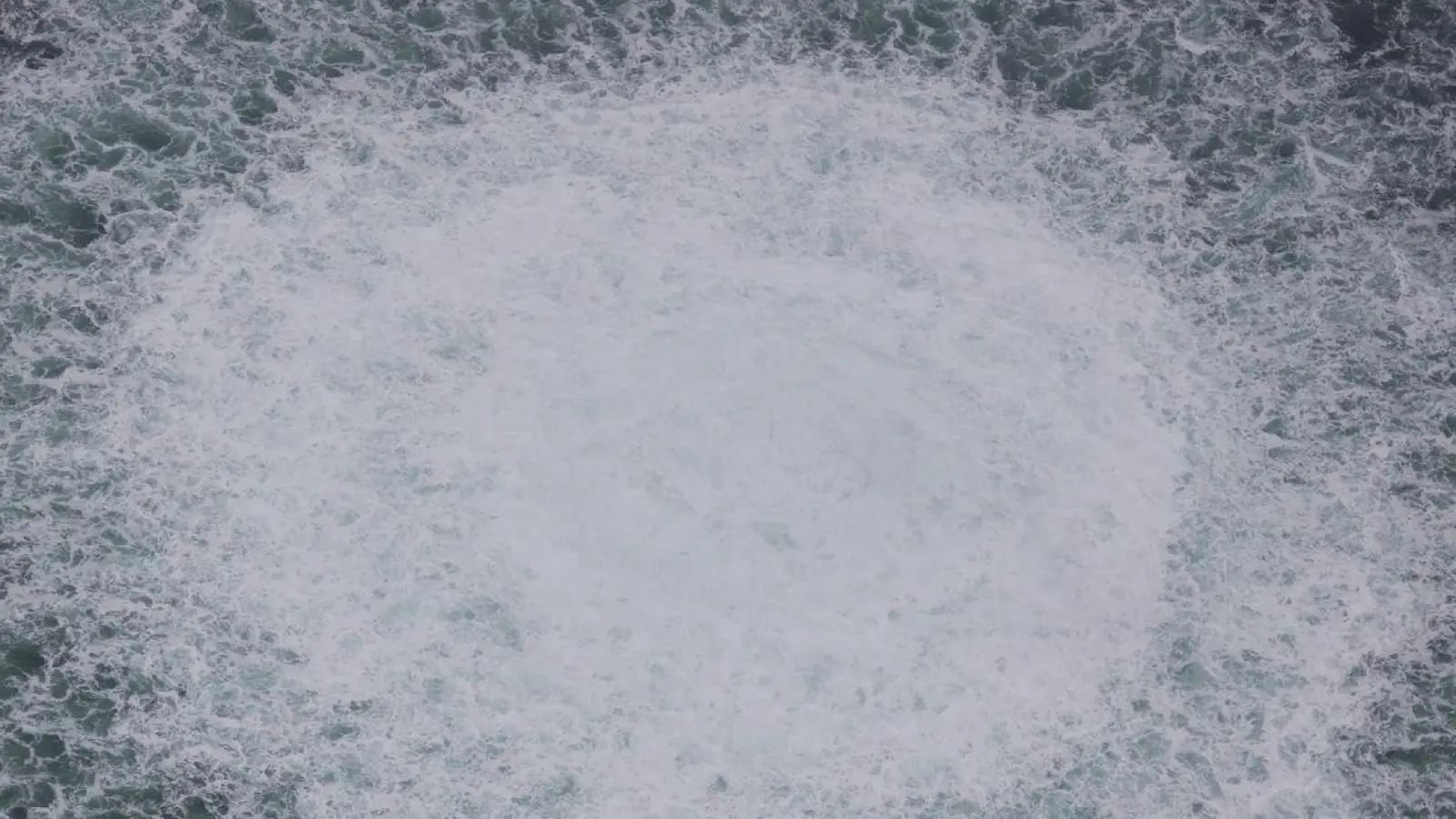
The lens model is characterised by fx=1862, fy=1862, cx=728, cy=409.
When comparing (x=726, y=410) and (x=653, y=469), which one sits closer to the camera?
(x=653, y=469)

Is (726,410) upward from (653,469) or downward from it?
upward

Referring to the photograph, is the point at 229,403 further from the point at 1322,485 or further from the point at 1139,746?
the point at 1322,485

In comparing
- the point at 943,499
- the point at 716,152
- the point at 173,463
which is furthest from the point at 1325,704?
the point at 173,463
